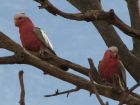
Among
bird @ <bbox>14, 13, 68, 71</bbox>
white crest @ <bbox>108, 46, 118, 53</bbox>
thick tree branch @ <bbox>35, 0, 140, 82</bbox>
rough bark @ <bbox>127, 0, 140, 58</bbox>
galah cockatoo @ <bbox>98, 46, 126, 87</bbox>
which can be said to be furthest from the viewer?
bird @ <bbox>14, 13, 68, 71</bbox>

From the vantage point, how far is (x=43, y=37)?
21.2 feet

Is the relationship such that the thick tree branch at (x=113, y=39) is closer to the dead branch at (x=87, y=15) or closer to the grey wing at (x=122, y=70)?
the grey wing at (x=122, y=70)

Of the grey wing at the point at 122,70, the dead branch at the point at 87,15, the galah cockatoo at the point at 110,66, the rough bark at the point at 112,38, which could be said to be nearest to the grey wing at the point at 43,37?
the rough bark at the point at 112,38

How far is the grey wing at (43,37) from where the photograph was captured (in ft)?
20.9

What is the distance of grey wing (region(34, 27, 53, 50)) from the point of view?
6.37 meters

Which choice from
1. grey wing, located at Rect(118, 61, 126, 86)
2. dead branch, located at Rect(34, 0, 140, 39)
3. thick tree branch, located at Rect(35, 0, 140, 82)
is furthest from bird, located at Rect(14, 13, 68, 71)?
dead branch, located at Rect(34, 0, 140, 39)

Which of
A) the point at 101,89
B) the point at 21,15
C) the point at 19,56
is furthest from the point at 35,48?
the point at 101,89

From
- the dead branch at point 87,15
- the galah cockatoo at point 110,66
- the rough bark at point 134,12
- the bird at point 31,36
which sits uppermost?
the dead branch at point 87,15

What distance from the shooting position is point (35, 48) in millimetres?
6438

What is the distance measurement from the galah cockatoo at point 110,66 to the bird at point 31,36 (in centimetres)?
88

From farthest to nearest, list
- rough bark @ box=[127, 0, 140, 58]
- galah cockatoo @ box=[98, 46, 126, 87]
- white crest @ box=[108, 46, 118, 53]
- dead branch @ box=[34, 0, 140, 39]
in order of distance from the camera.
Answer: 1. rough bark @ box=[127, 0, 140, 58]
2. galah cockatoo @ box=[98, 46, 126, 87]
3. white crest @ box=[108, 46, 118, 53]
4. dead branch @ box=[34, 0, 140, 39]

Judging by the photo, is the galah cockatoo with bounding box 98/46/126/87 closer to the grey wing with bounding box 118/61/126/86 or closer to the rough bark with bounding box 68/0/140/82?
the grey wing with bounding box 118/61/126/86

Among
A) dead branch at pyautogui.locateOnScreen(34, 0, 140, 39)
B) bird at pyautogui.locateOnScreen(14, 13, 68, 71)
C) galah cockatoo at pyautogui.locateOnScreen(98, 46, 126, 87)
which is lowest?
galah cockatoo at pyautogui.locateOnScreen(98, 46, 126, 87)

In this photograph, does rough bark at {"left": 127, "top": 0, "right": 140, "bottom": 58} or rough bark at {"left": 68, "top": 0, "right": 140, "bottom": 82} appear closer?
rough bark at {"left": 68, "top": 0, "right": 140, "bottom": 82}
